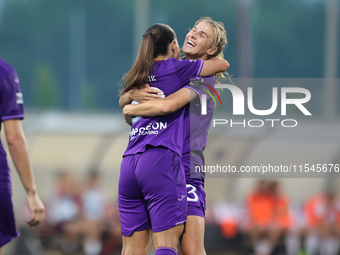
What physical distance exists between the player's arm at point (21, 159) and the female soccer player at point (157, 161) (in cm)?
61

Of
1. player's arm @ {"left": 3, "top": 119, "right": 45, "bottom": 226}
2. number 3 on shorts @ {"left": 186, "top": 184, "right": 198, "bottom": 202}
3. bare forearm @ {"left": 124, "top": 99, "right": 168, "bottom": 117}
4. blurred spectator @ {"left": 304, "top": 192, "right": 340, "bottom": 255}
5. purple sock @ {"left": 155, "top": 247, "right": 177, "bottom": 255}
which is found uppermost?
bare forearm @ {"left": 124, "top": 99, "right": 168, "bottom": 117}

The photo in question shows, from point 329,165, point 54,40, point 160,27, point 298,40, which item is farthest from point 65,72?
point 160,27

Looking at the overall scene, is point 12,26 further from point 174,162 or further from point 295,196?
point 174,162

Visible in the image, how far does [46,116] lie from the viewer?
10.5 m

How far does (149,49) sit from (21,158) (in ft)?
3.73

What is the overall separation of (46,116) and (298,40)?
32.6 meters

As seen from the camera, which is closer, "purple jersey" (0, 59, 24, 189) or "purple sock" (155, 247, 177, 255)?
"purple jersey" (0, 59, 24, 189)

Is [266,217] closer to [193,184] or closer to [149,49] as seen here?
[193,184]

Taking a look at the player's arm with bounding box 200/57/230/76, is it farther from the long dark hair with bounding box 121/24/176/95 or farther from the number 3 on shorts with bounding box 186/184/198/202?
the number 3 on shorts with bounding box 186/184/198/202

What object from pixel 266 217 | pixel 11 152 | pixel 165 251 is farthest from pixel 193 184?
pixel 266 217

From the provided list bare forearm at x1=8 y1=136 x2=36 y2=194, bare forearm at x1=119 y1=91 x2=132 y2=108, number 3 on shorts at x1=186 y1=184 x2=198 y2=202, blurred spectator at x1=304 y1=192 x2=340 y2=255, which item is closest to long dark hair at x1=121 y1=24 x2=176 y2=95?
bare forearm at x1=119 y1=91 x2=132 y2=108

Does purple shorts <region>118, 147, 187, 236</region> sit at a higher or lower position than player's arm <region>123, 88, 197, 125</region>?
lower

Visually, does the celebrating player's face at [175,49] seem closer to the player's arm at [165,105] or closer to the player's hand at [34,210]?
the player's arm at [165,105]

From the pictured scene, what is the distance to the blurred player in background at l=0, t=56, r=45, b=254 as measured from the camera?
2986 mm
